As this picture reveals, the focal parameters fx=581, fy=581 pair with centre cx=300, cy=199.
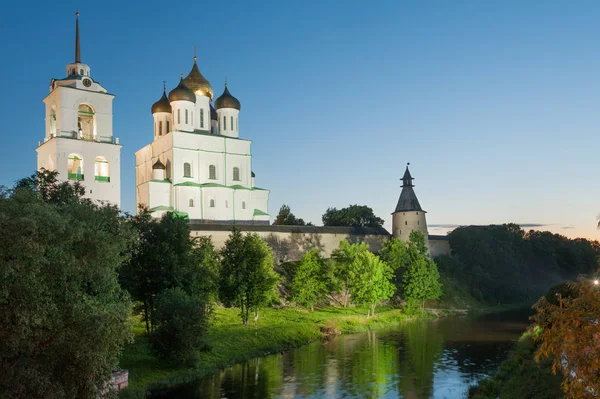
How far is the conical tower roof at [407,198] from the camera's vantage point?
167 ft

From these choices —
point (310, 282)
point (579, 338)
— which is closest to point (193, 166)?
point (310, 282)

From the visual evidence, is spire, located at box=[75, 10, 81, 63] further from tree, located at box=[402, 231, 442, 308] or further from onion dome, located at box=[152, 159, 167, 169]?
tree, located at box=[402, 231, 442, 308]

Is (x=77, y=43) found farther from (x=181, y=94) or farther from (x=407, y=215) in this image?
(x=407, y=215)

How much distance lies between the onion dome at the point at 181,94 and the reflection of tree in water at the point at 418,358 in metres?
26.9

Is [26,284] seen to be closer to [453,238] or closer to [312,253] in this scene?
[312,253]

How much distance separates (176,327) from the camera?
2075 cm

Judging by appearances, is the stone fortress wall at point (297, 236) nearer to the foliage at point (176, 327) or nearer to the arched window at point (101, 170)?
the arched window at point (101, 170)

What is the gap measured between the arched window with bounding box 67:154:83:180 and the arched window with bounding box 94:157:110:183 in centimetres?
103

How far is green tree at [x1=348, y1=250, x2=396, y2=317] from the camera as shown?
1516 inches

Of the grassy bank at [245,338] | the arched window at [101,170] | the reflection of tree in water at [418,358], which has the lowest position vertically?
the reflection of tree in water at [418,358]

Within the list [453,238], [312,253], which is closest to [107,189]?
[312,253]

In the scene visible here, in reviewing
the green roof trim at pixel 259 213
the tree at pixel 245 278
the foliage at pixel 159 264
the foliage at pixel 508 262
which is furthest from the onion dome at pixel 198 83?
the foliage at pixel 159 264

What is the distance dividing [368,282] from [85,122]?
23272 mm

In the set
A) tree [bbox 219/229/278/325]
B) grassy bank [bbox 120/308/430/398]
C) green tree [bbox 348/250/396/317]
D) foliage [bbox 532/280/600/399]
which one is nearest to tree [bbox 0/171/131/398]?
grassy bank [bbox 120/308/430/398]
